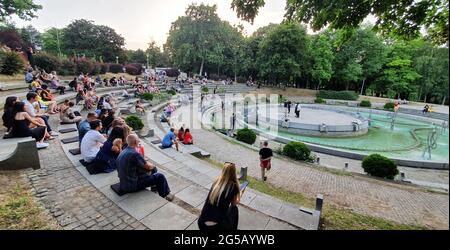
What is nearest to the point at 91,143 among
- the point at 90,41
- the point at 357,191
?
the point at 357,191

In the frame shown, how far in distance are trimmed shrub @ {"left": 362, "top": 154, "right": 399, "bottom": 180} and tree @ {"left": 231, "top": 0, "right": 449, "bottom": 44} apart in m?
6.34

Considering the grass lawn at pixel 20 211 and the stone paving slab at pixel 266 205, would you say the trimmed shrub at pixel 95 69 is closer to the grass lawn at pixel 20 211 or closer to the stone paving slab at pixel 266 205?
the grass lawn at pixel 20 211

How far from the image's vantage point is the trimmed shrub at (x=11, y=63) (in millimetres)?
16984

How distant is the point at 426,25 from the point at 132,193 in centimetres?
798

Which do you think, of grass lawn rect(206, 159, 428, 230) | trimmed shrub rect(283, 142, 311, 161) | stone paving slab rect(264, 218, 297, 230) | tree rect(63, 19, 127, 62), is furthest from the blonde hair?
tree rect(63, 19, 127, 62)

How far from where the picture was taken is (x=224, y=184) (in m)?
3.29

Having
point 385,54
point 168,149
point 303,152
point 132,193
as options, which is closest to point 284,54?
point 385,54

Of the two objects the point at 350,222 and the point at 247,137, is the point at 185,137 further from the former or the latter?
the point at 350,222

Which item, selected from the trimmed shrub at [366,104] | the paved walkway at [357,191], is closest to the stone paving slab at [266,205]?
the paved walkway at [357,191]

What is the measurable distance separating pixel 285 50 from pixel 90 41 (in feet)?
148

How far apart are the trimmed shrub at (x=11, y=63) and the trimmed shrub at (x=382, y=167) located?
25.0 meters
